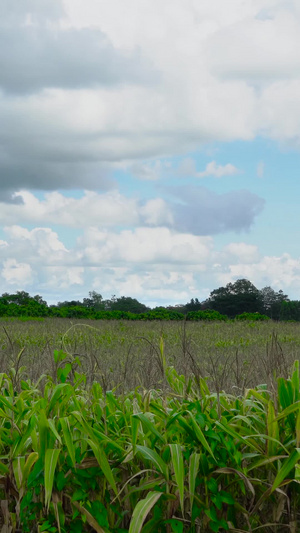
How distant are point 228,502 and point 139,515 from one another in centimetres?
43

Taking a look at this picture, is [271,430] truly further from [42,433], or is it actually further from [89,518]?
[42,433]

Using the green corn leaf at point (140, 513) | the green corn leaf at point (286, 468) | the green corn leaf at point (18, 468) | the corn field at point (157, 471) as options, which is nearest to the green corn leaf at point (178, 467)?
the corn field at point (157, 471)

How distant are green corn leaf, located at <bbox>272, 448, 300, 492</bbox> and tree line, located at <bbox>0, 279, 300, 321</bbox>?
60.9 ft

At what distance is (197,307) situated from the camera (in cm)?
2655

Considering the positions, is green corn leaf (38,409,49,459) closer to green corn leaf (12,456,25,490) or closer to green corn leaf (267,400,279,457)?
green corn leaf (12,456,25,490)

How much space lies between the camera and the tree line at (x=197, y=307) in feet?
70.6

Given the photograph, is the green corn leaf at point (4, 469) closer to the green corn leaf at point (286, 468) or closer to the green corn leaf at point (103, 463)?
the green corn leaf at point (103, 463)

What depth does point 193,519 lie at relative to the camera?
2252 mm

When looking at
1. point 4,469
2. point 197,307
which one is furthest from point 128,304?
point 4,469

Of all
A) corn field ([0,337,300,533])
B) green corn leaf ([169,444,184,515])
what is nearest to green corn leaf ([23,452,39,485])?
corn field ([0,337,300,533])

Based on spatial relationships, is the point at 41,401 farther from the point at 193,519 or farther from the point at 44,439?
the point at 193,519

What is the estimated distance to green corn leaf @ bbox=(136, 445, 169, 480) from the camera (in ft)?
7.36

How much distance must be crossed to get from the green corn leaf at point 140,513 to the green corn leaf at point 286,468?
49 cm

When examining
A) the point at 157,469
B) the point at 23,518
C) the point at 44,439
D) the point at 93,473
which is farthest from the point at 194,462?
the point at 23,518
